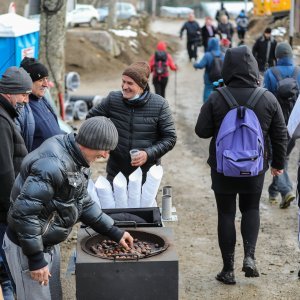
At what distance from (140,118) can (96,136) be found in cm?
194

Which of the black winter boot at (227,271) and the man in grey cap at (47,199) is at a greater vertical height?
the man in grey cap at (47,199)

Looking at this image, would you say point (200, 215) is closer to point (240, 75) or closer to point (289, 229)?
point (289, 229)

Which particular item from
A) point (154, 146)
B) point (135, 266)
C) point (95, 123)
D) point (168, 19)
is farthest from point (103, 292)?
point (168, 19)

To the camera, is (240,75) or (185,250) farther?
(185,250)

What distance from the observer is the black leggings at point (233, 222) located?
5848mm

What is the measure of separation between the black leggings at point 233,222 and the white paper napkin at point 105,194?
85 centimetres

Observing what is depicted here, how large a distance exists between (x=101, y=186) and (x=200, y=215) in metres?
2.97

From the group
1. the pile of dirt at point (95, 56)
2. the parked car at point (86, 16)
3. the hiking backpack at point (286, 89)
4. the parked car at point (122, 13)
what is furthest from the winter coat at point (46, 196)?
the parked car at point (122, 13)

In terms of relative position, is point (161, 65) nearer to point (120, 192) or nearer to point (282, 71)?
point (282, 71)

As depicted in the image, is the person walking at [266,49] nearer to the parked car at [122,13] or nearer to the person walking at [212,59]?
the person walking at [212,59]

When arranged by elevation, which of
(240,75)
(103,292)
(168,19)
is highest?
(240,75)

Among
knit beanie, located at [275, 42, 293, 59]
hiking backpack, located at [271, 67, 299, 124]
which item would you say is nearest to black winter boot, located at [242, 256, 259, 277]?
hiking backpack, located at [271, 67, 299, 124]

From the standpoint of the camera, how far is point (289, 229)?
25.4 feet

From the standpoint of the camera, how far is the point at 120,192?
220 inches
